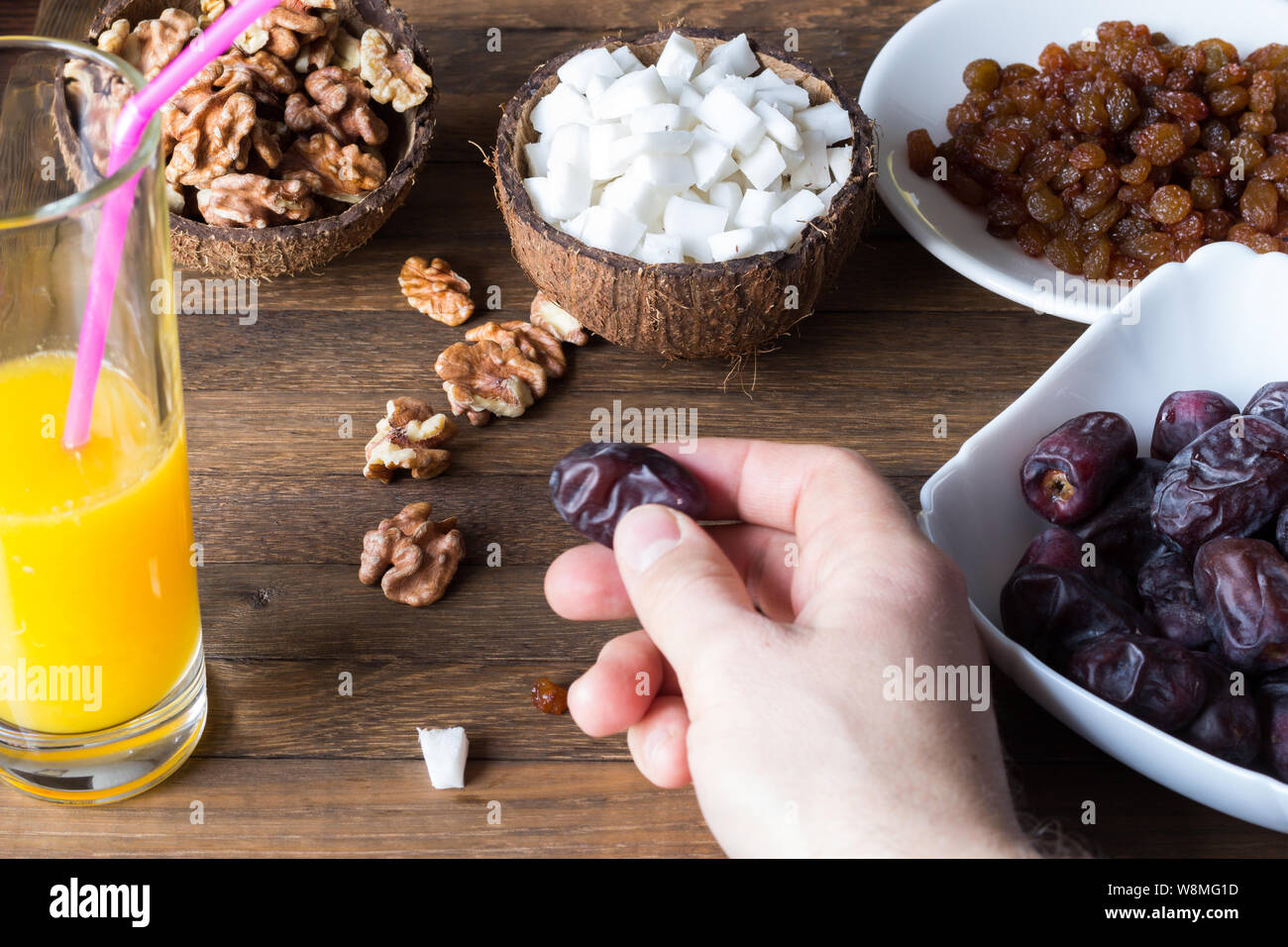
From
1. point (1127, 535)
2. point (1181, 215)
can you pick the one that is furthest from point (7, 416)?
point (1181, 215)

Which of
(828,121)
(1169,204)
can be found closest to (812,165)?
(828,121)

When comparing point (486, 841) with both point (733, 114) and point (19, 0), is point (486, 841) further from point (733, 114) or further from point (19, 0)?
point (19, 0)

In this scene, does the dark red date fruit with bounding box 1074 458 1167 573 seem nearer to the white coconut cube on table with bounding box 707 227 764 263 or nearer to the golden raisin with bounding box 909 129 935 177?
the white coconut cube on table with bounding box 707 227 764 263

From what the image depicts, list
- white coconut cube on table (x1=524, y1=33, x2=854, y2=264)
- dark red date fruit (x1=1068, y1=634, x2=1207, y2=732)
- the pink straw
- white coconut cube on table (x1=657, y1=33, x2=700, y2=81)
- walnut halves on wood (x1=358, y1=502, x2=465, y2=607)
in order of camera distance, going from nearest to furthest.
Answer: the pink straw < dark red date fruit (x1=1068, y1=634, x2=1207, y2=732) < walnut halves on wood (x1=358, y1=502, x2=465, y2=607) < white coconut cube on table (x1=524, y1=33, x2=854, y2=264) < white coconut cube on table (x1=657, y1=33, x2=700, y2=81)

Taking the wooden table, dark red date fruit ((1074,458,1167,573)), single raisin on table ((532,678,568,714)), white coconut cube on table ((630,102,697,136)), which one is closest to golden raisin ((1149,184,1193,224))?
the wooden table

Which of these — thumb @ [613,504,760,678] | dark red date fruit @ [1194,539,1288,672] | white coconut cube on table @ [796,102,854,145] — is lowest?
dark red date fruit @ [1194,539,1288,672]

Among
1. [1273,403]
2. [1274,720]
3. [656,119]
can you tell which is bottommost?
[1274,720]

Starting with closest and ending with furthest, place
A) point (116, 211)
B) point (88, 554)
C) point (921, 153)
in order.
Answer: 1. point (116, 211)
2. point (88, 554)
3. point (921, 153)

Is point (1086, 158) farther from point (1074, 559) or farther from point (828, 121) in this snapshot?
point (1074, 559)
